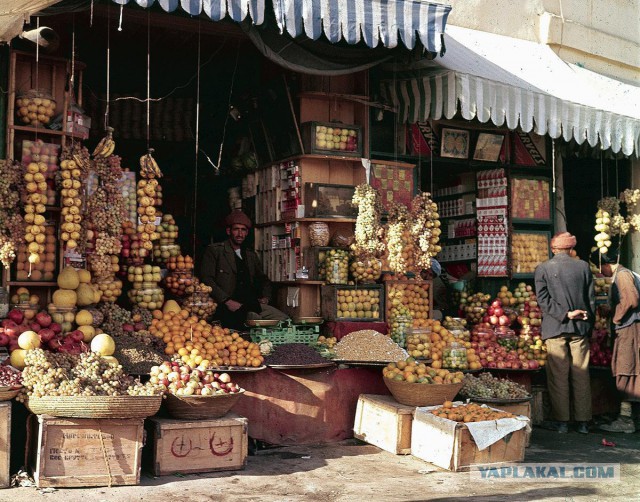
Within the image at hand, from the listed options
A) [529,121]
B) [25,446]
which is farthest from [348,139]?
[25,446]

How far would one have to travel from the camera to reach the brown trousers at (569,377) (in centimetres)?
918

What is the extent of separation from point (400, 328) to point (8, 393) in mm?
4274

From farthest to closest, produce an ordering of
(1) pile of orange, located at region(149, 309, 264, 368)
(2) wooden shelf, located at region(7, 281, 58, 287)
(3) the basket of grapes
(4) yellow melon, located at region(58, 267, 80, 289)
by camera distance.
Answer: (3) the basket of grapes < (1) pile of orange, located at region(149, 309, 264, 368) < (4) yellow melon, located at region(58, 267, 80, 289) < (2) wooden shelf, located at region(7, 281, 58, 287)

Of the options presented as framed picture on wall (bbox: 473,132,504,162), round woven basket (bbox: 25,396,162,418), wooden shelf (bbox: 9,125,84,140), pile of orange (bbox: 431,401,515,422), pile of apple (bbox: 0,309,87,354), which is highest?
framed picture on wall (bbox: 473,132,504,162)

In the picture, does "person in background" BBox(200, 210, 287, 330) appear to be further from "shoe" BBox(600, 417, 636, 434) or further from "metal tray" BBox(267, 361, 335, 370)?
"shoe" BBox(600, 417, 636, 434)

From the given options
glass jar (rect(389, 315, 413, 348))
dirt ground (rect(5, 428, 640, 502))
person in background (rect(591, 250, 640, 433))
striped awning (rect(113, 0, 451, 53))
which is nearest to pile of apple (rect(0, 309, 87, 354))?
dirt ground (rect(5, 428, 640, 502))

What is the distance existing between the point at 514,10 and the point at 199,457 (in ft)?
26.4

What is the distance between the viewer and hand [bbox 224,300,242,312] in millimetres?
9164

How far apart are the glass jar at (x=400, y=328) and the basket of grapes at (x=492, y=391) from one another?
2.61 ft

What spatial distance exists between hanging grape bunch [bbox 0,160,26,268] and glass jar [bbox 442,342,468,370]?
4.56 metres

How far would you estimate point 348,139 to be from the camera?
30.6 ft

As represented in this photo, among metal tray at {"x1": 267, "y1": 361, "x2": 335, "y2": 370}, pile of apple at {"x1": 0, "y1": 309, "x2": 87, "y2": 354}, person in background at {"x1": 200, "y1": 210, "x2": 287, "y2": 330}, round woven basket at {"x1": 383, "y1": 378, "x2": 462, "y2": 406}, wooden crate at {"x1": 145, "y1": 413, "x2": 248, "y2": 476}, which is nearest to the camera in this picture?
wooden crate at {"x1": 145, "y1": 413, "x2": 248, "y2": 476}

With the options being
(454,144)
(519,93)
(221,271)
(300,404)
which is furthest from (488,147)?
(300,404)

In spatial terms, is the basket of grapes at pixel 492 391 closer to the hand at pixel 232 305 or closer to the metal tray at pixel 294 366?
the metal tray at pixel 294 366
